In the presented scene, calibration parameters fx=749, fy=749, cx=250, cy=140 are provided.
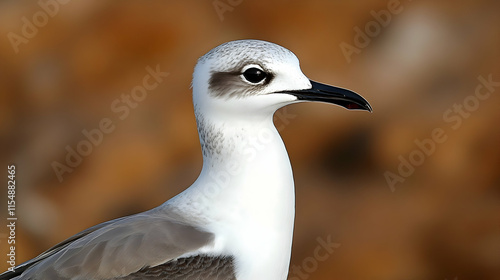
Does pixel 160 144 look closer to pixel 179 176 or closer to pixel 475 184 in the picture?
pixel 179 176

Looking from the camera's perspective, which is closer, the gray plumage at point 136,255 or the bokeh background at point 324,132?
the gray plumage at point 136,255

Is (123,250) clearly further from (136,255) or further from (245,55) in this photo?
(245,55)

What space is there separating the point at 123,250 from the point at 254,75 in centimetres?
57

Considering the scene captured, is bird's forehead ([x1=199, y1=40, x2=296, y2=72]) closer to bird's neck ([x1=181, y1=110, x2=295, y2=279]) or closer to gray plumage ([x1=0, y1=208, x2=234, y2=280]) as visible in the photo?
bird's neck ([x1=181, y1=110, x2=295, y2=279])

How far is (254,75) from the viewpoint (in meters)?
1.94

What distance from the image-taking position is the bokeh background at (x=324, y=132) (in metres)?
3.59

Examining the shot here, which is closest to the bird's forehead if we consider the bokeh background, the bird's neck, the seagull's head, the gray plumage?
the seagull's head

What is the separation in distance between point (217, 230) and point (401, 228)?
1.80 m

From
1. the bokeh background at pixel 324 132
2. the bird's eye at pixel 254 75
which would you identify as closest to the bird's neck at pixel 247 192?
the bird's eye at pixel 254 75

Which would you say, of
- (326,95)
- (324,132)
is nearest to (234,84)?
(326,95)

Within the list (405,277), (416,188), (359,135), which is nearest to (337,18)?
(359,135)

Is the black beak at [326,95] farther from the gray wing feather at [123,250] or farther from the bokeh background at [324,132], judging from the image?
the bokeh background at [324,132]

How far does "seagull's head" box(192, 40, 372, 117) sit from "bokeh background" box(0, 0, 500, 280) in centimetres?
165

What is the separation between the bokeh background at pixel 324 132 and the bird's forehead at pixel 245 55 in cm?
165
